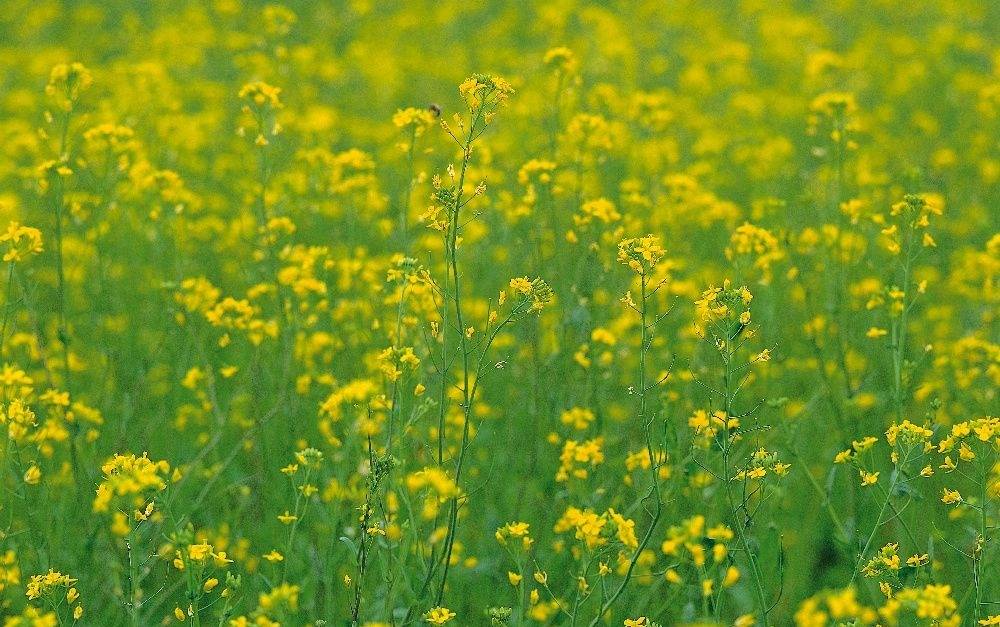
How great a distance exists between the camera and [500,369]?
5.20 meters

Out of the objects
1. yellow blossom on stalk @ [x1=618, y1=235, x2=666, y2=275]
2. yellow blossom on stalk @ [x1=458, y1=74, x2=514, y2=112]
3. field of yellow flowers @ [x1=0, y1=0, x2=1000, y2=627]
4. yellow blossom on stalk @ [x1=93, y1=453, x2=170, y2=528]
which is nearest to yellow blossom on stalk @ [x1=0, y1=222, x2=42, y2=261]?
field of yellow flowers @ [x1=0, y1=0, x2=1000, y2=627]

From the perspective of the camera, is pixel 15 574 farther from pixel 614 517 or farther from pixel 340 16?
pixel 340 16

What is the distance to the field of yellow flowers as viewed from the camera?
3359 mm

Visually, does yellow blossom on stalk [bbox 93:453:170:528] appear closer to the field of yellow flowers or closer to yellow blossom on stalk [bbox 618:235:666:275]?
the field of yellow flowers

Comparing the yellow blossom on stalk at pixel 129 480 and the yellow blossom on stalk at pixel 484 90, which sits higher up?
the yellow blossom on stalk at pixel 484 90

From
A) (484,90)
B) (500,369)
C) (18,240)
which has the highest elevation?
(484,90)

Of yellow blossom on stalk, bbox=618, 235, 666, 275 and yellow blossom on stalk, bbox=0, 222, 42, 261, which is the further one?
yellow blossom on stalk, bbox=0, 222, 42, 261

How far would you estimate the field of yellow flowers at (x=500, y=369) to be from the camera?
336 centimetres

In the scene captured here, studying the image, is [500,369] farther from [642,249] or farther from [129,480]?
[129,480]

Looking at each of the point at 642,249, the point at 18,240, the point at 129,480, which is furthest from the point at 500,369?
the point at 129,480

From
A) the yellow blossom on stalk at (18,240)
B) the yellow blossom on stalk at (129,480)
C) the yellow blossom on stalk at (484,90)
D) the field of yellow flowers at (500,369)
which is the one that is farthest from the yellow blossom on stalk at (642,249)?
the yellow blossom on stalk at (18,240)

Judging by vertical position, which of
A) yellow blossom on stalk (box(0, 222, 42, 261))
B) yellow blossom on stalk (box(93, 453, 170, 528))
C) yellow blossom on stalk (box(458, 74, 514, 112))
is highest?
yellow blossom on stalk (box(458, 74, 514, 112))

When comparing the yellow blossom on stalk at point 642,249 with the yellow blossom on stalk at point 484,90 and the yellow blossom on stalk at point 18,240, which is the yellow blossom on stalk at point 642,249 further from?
the yellow blossom on stalk at point 18,240

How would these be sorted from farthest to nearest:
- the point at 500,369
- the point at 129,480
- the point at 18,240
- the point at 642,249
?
the point at 500,369, the point at 18,240, the point at 642,249, the point at 129,480
